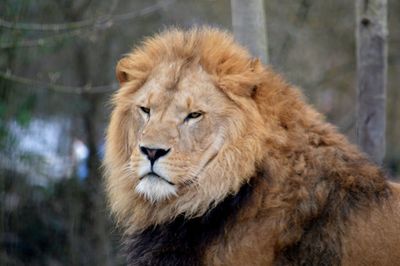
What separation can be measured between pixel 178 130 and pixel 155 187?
1.02ft

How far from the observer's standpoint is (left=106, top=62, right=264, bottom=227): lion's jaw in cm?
481

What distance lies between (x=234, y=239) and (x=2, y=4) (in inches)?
Answer: 275

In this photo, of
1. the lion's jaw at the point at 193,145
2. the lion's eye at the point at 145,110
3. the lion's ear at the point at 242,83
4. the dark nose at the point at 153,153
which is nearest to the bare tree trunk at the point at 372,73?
the lion's ear at the point at 242,83

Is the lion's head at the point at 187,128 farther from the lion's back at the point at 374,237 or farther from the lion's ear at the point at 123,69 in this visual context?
the lion's back at the point at 374,237

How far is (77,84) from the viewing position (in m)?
13.6

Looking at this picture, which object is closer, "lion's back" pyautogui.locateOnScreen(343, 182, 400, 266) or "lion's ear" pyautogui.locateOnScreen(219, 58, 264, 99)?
"lion's back" pyautogui.locateOnScreen(343, 182, 400, 266)

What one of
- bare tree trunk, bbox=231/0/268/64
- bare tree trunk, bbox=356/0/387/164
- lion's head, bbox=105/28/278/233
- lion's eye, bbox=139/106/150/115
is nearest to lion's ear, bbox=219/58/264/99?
lion's head, bbox=105/28/278/233

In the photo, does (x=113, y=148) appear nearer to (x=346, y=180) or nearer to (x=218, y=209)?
(x=218, y=209)

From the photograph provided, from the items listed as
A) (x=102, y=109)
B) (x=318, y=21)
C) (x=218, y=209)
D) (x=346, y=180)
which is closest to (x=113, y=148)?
(x=218, y=209)

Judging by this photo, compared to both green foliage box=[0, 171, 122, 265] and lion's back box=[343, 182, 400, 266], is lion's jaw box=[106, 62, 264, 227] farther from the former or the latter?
green foliage box=[0, 171, 122, 265]

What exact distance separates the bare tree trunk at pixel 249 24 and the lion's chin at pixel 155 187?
2066 mm

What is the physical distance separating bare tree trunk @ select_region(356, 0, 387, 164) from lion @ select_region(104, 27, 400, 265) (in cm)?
186

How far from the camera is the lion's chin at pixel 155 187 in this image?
480 centimetres

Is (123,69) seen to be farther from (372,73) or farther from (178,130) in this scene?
(372,73)
